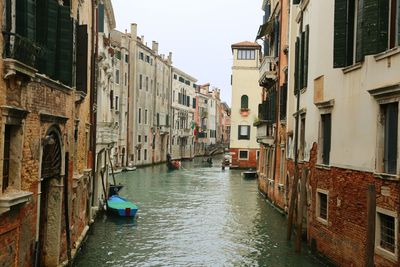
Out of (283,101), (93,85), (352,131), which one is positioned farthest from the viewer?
(283,101)

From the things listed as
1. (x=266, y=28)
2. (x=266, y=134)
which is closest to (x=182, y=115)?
(x=266, y=28)

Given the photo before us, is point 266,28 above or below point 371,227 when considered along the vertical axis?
above

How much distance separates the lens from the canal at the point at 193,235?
42.1ft

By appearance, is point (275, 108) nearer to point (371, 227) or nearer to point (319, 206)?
point (319, 206)

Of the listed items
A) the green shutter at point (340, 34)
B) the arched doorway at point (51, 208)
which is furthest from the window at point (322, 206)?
the arched doorway at point (51, 208)

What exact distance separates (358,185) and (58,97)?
6.13 meters

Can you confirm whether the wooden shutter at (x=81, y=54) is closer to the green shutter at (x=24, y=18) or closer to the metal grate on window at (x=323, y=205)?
the green shutter at (x=24, y=18)

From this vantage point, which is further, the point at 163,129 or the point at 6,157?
the point at 163,129

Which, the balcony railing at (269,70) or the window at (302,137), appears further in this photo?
the balcony railing at (269,70)

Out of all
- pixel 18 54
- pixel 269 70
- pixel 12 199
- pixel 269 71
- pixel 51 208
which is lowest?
pixel 51 208

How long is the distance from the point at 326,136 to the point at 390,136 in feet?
12.1

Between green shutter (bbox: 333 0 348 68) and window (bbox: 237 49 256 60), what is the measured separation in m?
35.9

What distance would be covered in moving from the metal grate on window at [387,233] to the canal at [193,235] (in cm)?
369

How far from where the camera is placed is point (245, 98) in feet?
152
